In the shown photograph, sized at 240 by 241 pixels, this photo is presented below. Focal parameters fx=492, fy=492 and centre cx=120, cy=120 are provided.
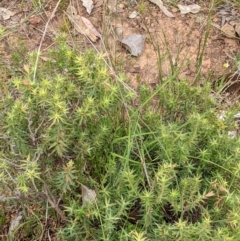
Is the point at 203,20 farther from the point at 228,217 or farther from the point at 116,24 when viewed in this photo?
the point at 228,217

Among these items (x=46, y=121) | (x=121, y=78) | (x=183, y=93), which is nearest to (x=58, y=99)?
(x=46, y=121)

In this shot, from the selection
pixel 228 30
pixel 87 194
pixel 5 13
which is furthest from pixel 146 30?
pixel 87 194

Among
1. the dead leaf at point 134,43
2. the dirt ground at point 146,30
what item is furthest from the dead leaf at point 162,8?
the dead leaf at point 134,43

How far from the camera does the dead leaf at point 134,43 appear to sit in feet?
11.5

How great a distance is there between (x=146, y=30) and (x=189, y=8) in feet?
1.36

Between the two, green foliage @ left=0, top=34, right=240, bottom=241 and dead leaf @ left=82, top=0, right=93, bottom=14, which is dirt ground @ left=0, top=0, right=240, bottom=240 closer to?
dead leaf @ left=82, top=0, right=93, bottom=14

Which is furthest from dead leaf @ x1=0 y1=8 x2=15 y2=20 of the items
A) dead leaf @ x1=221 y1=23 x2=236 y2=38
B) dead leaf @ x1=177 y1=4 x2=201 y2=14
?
dead leaf @ x1=221 y1=23 x2=236 y2=38

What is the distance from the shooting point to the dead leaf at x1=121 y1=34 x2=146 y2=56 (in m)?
3.51

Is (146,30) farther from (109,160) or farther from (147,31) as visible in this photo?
(109,160)

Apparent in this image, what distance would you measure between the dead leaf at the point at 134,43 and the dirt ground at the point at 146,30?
3 centimetres

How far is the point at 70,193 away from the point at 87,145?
0.26 meters

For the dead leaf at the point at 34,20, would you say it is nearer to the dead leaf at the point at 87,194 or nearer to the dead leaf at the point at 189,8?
the dead leaf at the point at 189,8

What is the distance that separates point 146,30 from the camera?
12.0 feet

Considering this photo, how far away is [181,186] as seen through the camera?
6.76 feet
